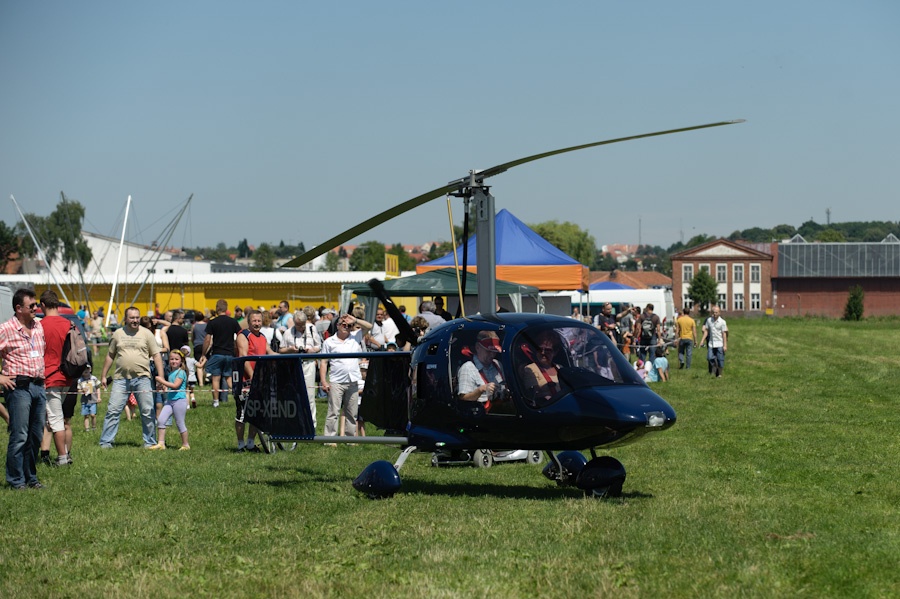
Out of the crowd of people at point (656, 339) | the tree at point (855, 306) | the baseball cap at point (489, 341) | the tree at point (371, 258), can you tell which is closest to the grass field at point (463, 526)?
the baseball cap at point (489, 341)

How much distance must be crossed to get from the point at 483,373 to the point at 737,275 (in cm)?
12326

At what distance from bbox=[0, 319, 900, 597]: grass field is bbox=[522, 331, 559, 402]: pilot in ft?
3.40

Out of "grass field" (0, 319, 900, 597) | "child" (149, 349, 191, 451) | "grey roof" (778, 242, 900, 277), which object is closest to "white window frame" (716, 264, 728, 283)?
"grey roof" (778, 242, 900, 277)

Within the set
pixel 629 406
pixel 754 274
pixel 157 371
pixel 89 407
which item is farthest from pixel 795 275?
pixel 629 406

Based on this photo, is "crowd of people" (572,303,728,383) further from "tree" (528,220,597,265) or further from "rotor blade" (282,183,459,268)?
"tree" (528,220,597,265)

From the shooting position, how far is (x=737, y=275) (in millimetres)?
128250

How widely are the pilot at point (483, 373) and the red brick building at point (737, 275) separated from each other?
119002mm

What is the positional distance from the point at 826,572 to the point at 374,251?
14806 centimetres

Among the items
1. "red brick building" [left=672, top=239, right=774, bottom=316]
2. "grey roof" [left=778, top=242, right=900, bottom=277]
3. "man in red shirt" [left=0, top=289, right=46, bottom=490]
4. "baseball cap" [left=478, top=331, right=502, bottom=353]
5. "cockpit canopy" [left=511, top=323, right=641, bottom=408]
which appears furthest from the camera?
"red brick building" [left=672, top=239, right=774, bottom=316]

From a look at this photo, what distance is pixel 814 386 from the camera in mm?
24391

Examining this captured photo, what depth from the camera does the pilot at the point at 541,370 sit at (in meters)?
9.78

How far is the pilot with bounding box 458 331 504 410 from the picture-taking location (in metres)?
9.95

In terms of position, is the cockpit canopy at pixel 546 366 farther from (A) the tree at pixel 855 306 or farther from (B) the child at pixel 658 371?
(A) the tree at pixel 855 306

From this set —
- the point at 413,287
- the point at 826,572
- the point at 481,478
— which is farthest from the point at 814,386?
the point at 826,572
